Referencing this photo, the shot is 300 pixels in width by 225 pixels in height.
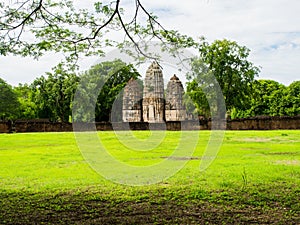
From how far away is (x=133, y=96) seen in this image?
36156 millimetres

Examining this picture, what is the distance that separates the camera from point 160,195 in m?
7.79

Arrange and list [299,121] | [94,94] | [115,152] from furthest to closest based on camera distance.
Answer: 1. [299,121]
2. [94,94]
3. [115,152]

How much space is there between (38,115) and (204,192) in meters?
53.1

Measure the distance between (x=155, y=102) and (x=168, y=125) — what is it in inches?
180

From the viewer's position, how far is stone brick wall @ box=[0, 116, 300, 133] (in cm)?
2819

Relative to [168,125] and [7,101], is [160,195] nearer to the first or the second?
[168,125]

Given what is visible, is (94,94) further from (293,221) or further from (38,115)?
(38,115)

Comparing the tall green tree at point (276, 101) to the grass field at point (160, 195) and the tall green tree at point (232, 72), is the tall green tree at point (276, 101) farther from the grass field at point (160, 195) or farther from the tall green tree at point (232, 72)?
the grass field at point (160, 195)

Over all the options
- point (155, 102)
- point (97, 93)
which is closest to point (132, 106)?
point (155, 102)

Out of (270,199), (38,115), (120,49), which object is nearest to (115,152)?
(120,49)

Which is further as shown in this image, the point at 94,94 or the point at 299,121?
the point at 299,121

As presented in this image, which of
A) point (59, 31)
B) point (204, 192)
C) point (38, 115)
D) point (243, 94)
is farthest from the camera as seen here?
point (38, 115)

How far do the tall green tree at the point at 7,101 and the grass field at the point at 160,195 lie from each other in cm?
4327

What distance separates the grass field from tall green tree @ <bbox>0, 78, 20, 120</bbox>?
142 ft
